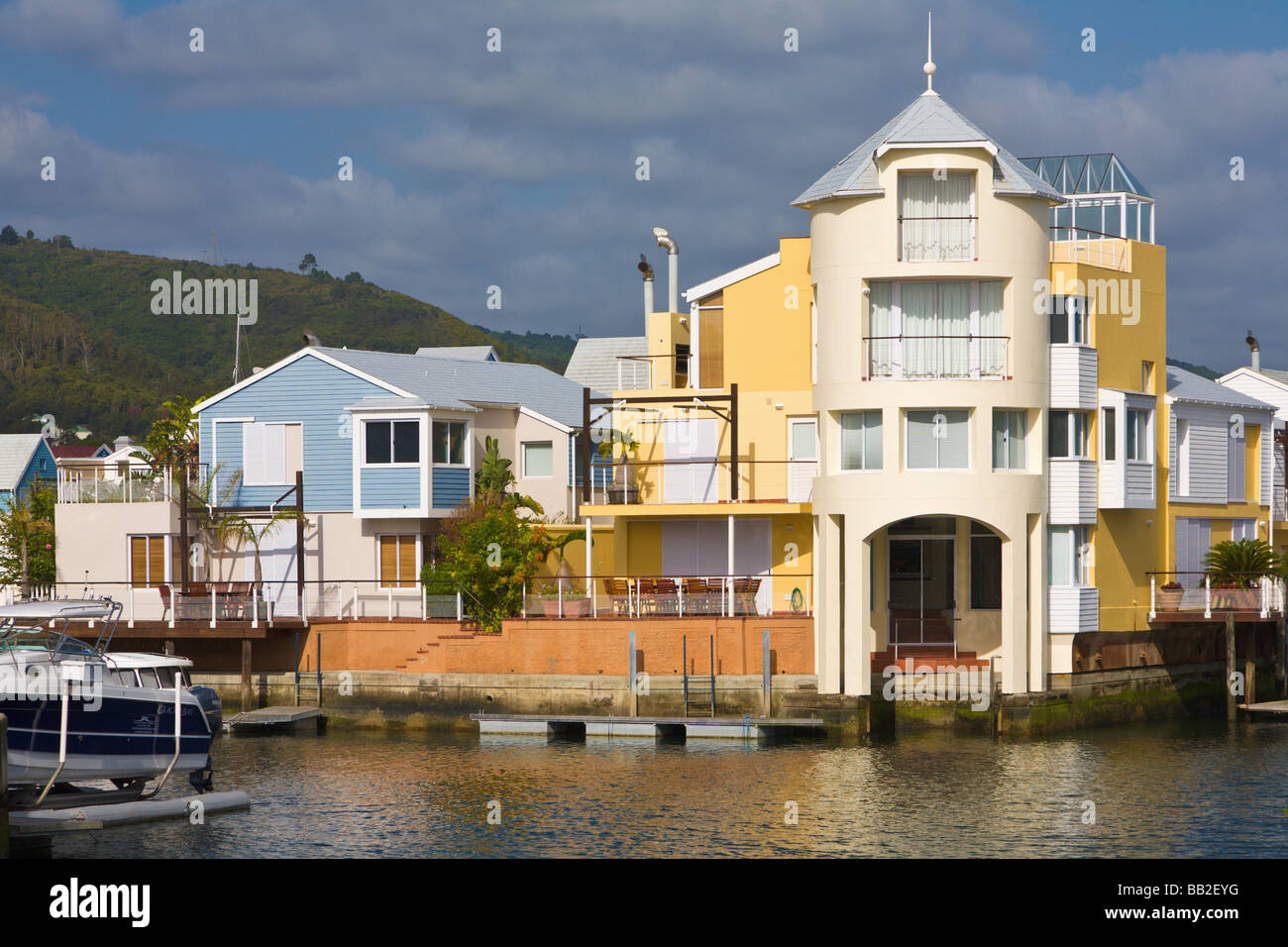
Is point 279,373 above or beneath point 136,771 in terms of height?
above

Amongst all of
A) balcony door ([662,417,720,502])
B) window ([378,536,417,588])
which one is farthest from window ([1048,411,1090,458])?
window ([378,536,417,588])

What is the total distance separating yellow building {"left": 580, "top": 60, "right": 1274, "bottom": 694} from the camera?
38.5 meters

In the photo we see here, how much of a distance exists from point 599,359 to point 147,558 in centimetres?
2465

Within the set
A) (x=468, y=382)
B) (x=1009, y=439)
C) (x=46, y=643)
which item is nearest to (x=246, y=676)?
(x=46, y=643)

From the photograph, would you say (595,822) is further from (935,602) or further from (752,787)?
(935,602)

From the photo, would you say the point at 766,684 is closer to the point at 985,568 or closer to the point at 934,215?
the point at 985,568

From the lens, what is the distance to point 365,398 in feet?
157

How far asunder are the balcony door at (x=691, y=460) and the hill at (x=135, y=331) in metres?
71.1

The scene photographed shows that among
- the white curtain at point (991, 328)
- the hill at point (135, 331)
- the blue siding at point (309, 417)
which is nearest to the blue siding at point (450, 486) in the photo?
the blue siding at point (309, 417)

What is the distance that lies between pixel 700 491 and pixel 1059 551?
30.3ft

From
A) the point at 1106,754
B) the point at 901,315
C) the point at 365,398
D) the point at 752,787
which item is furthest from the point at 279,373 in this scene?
the point at 1106,754

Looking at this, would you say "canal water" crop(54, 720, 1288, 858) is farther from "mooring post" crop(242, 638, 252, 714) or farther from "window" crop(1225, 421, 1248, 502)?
"window" crop(1225, 421, 1248, 502)

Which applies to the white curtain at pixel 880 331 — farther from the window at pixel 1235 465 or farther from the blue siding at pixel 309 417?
the blue siding at pixel 309 417

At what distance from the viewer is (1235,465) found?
46906 millimetres
